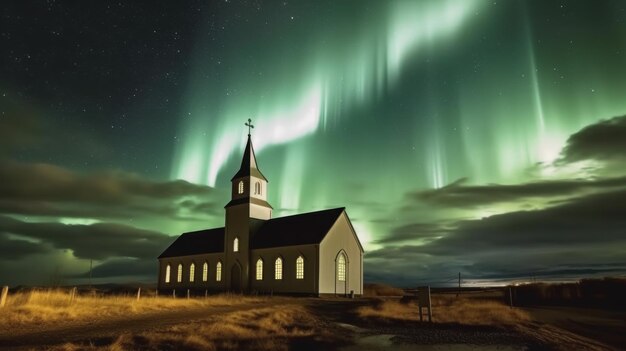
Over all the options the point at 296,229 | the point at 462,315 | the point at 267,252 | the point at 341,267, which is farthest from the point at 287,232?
the point at 462,315

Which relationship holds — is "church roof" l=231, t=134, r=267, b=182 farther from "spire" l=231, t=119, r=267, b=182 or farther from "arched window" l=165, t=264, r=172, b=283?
"arched window" l=165, t=264, r=172, b=283

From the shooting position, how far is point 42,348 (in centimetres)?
1237

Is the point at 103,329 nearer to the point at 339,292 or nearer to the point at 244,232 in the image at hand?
the point at 339,292

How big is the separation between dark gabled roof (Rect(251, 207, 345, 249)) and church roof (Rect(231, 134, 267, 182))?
542cm

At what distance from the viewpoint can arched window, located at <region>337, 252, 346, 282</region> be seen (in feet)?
144

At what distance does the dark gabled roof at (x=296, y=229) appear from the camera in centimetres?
4375

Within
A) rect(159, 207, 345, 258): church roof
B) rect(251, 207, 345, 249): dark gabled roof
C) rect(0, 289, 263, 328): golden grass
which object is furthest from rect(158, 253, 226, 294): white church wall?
rect(0, 289, 263, 328): golden grass

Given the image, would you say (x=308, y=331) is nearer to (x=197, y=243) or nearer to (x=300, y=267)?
(x=300, y=267)

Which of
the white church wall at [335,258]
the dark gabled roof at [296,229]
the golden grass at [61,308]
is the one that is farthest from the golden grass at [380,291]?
the golden grass at [61,308]

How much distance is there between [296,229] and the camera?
46469mm

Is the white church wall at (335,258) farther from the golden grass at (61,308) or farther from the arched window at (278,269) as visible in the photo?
the golden grass at (61,308)

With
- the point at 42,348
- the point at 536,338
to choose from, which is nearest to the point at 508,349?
the point at 536,338

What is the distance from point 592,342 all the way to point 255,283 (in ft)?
117

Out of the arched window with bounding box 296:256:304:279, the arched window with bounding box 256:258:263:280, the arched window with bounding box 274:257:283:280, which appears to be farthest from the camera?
the arched window with bounding box 256:258:263:280
